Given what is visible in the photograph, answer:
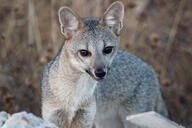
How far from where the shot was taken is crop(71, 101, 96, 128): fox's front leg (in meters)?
4.60

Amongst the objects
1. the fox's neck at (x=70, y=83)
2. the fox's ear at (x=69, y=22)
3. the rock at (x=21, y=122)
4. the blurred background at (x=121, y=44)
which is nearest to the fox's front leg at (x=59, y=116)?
the fox's neck at (x=70, y=83)

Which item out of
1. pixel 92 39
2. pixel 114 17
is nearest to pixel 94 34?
pixel 92 39

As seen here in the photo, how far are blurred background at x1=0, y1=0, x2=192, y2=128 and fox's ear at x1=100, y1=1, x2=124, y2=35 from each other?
6.85ft

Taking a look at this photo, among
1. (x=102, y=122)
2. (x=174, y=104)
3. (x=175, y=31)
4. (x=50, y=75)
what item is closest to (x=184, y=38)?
(x=175, y=31)

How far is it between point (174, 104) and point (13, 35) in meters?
3.55

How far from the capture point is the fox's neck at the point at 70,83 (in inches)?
175

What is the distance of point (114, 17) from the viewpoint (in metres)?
4.50

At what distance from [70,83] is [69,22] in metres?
0.69

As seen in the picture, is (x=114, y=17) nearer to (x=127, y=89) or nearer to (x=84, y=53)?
(x=84, y=53)

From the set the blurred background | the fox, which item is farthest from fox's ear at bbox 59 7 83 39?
the blurred background

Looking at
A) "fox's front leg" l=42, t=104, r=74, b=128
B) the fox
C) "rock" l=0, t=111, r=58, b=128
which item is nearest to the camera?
"rock" l=0, t=111, r=58, b=128

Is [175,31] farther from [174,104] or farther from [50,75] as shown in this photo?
[50,75]

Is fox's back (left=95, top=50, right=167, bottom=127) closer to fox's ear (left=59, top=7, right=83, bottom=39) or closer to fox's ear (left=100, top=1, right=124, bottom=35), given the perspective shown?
fox's ear (left=100, top=1, right=124, bottom=35)

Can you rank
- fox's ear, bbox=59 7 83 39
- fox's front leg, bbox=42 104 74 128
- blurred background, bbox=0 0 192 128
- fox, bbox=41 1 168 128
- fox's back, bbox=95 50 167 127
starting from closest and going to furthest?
fox, bbox=41 1 168 128, fox's ear, bbox=59 7 83 39, fox's front leg, bbox=42 104 74 128, fox's back, bbox=95 50 167 127, blurred background, bbox=0 0 192 128
